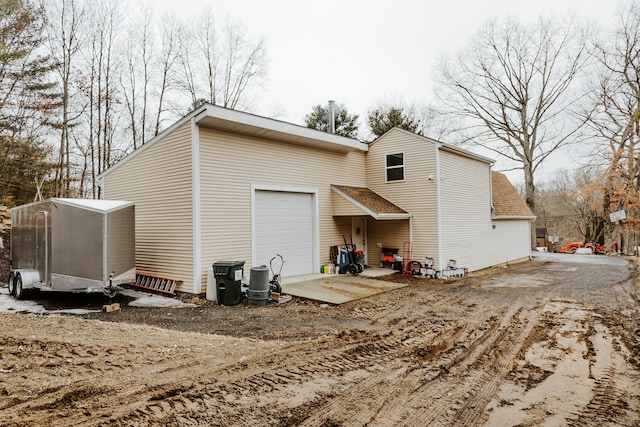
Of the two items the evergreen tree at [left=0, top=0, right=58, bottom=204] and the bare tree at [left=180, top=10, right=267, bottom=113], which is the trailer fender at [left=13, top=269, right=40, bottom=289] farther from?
the bare tree at [left=180, top=10, right=267, bottom=113]

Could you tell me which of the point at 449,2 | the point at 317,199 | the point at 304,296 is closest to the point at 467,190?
the point at 317,199

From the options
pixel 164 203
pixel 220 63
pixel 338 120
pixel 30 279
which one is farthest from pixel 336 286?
pixel 338 120

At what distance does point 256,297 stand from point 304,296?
1.21 m

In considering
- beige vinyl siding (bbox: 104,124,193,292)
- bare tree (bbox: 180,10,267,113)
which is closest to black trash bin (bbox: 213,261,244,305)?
beige vinyl siding (bbox: 104,124,193,292)

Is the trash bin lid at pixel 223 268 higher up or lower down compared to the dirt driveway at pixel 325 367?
higher up

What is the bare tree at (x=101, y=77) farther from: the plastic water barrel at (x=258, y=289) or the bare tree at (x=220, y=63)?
the plastic water barrel at (x=258, y=289)

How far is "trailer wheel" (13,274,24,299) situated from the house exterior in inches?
104

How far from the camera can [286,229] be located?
423 inches

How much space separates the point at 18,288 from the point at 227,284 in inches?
204

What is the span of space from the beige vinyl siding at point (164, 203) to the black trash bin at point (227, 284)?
110 centimetres

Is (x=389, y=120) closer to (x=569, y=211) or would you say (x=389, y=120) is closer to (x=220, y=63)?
(x=220, y=63)

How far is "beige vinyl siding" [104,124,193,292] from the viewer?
877 centimetres

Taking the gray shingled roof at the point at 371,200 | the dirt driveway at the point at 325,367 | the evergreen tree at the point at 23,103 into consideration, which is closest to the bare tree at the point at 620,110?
the gray shingled roof at the point at 371,200

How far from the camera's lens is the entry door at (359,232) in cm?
1287
